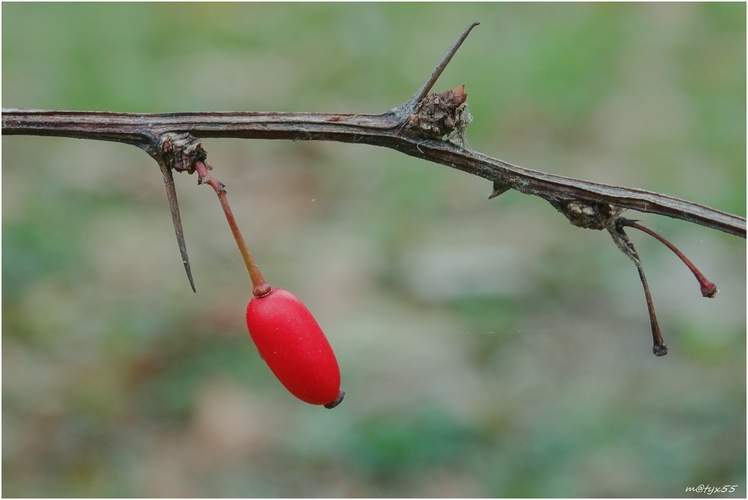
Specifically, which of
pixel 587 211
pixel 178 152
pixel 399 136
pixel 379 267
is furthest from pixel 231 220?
pixel 379 267

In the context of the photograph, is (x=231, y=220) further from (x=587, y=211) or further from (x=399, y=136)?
(x=587, y=211)

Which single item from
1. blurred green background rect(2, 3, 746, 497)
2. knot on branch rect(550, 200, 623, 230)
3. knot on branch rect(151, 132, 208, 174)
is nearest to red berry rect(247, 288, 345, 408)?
knot on branch rect(151, 132, 208, 174)

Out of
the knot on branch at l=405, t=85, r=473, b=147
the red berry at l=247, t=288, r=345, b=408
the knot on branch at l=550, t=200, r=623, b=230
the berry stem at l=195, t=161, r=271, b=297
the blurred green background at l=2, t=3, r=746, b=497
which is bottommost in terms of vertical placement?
the red berry at l=247, t=288, r=345, b=408

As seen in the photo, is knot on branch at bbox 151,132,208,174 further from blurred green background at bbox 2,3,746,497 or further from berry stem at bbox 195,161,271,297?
blurred green background at bbox 2,3,746,497

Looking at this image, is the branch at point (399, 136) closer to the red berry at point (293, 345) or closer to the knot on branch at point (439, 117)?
the knot on branch at point (439, 117)

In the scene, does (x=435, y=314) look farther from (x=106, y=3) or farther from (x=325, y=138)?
(x=106, y=3)

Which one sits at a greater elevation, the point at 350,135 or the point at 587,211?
the point at 350,135

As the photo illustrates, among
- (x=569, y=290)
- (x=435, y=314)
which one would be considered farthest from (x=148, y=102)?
(x=569, y=290)
